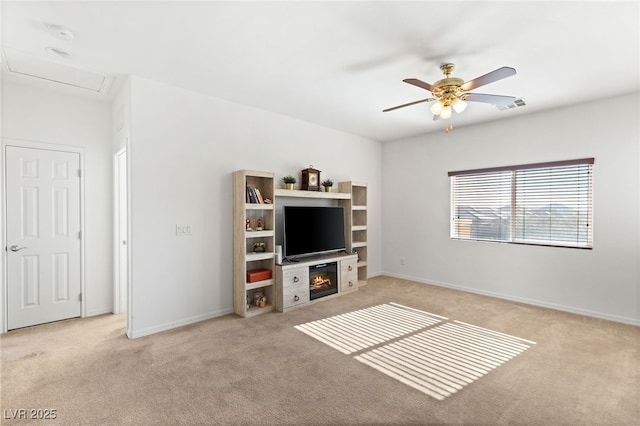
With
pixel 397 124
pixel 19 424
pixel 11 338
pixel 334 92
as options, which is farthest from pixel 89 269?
pixel 397 124

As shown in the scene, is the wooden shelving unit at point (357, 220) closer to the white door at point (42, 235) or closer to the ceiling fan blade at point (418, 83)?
the ceiling fan blade at point (418, 83)

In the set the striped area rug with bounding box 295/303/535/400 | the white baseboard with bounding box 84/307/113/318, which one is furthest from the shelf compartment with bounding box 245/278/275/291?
the white baseboard with bounding box 84/307/113/318

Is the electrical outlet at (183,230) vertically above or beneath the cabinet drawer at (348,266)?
above

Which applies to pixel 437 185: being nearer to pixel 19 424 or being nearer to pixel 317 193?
pixel 317 193

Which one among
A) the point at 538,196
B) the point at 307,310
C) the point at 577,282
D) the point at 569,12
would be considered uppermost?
the point at 569,12

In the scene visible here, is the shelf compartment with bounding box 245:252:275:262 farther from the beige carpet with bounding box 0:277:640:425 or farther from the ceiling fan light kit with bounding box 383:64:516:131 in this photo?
the ceiling fan light kit with bounding box 383:64:516:131

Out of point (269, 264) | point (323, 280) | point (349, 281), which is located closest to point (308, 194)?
point (269, 264)

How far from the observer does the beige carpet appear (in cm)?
198

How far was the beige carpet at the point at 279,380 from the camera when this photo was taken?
78.0 inches

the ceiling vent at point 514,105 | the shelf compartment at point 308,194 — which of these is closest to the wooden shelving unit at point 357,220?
the shelf compartment at point 308,194

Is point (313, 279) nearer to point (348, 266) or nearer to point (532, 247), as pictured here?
point (348, 266)

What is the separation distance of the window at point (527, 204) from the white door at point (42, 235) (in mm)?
5410

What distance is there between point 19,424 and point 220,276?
2.09m

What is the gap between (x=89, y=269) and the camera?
3816 millimetres
